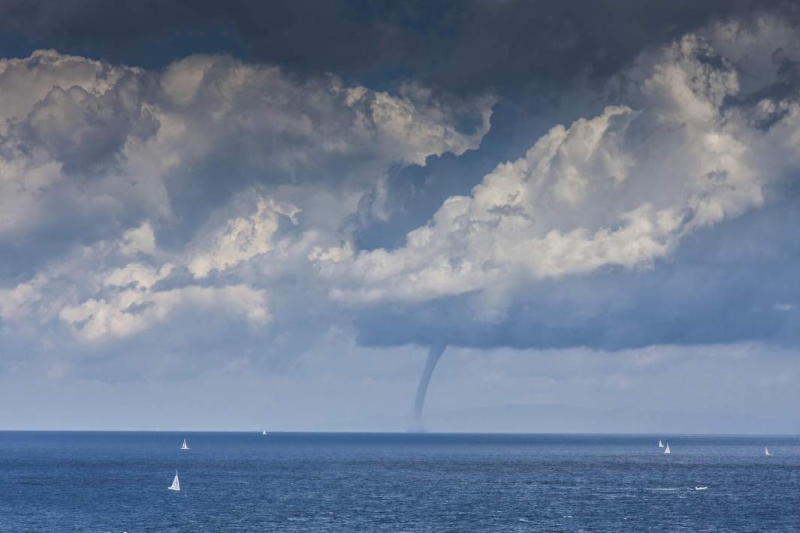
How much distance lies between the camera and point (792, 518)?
6521 inches

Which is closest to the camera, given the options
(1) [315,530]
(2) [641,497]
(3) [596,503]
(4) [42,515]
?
(1) [315,530]

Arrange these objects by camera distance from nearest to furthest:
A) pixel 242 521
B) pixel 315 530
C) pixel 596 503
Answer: pixel 315 530 < pixel 242 521 < pixel 596 503

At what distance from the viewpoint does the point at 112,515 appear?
16725 cm

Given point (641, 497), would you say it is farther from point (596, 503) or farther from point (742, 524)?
point (742, 524)

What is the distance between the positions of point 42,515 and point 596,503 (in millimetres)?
91405

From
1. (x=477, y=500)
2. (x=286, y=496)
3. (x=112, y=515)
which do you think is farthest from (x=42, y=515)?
(x=477, y=500)

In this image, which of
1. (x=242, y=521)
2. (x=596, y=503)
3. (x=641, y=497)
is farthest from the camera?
(x=641, y=497)

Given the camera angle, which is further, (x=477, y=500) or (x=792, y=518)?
(x=477, y=500)

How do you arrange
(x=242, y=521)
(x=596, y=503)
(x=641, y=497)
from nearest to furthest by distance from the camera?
(x=242, y=521)
(x=596, y=503)
(x=641, y=497)

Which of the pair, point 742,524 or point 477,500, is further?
point 477,500

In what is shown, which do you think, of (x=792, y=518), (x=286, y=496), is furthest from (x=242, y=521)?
(x=792, y=518)

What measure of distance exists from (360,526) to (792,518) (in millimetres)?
67148

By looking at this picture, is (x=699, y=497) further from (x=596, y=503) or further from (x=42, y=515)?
(x=42, y=515)

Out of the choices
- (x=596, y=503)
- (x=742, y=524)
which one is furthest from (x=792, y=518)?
(x=596, y=503)
